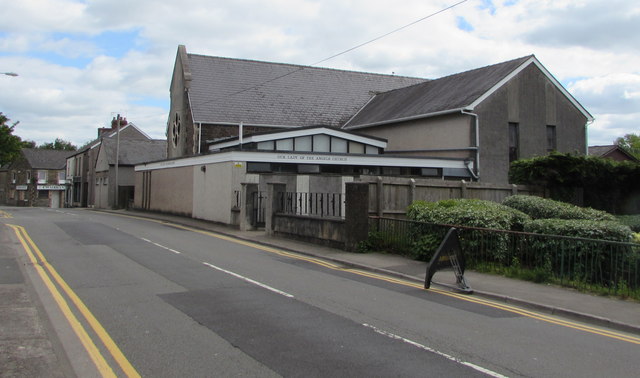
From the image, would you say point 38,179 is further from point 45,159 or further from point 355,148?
point 355,148

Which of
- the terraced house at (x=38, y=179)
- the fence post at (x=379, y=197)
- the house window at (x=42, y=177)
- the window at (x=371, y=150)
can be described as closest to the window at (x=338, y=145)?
the window at (x=371, y=150)

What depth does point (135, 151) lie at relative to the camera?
1982 inches

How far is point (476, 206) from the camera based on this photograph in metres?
13.3

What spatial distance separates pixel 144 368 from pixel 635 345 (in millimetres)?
6150

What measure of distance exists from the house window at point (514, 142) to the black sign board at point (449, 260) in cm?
2023

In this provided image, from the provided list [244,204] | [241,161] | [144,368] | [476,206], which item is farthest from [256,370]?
[241,161]

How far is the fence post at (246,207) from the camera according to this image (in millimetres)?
20328

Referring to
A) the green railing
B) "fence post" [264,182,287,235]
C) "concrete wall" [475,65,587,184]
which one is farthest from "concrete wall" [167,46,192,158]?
the green railing

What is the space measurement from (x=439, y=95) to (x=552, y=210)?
16.5 metres

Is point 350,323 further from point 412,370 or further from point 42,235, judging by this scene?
point 42,235

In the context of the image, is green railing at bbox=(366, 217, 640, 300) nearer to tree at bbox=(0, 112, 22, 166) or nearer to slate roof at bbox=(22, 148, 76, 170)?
tree at bbox=(0, 112, 22, 166)

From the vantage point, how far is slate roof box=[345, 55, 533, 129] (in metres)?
27.6

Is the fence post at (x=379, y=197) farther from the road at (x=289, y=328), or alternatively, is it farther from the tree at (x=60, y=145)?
the tree at (x=60, y=145)

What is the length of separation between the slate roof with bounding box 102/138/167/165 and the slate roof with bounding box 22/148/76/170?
28.2 metres
